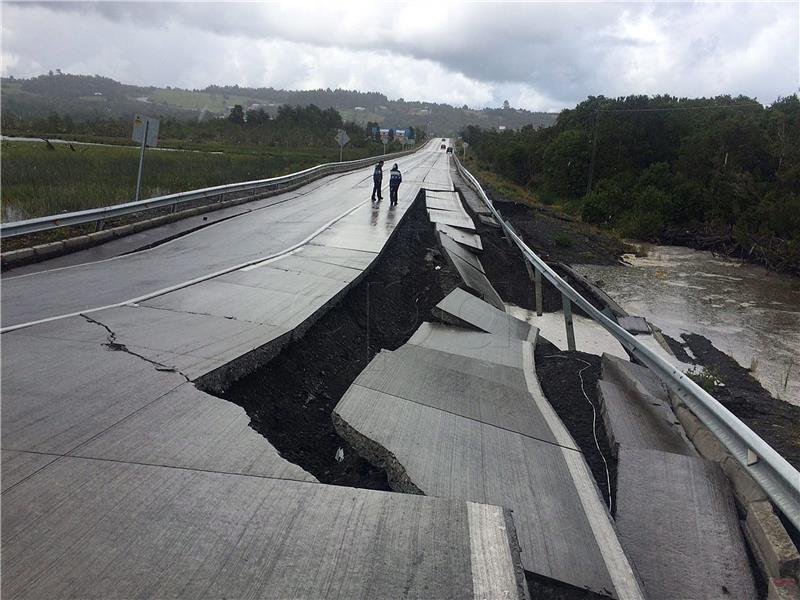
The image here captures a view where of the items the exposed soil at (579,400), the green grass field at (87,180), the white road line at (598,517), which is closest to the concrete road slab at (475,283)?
the exposed soil at (579,400)

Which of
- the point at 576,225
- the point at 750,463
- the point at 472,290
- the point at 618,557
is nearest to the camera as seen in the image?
the point at 618,557

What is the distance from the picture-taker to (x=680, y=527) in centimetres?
388

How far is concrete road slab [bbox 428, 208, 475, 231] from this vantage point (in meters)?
19.1

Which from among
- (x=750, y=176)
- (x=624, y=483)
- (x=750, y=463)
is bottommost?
(x=624, y=483)

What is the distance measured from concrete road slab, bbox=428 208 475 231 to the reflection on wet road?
4883 mm

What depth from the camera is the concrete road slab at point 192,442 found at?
11.6ft

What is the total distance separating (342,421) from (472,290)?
7.04 metres

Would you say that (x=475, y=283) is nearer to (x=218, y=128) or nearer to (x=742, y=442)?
(x=742, y=442)

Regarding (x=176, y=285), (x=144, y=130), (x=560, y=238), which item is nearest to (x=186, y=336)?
(x=176, y=285)

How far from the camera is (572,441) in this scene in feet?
15.9

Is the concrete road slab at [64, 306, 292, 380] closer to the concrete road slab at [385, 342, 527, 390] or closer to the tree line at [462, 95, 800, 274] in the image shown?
the concrete road slab at [385, 342, 527, 390]

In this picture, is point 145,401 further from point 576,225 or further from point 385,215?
point 576,225

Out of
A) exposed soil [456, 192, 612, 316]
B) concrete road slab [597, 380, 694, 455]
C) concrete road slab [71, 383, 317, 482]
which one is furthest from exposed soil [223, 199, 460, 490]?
exposed soil [456, 192, 612, 316]

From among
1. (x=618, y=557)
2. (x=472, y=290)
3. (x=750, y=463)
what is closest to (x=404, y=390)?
(x=618, y=557)
